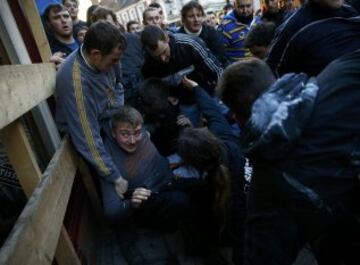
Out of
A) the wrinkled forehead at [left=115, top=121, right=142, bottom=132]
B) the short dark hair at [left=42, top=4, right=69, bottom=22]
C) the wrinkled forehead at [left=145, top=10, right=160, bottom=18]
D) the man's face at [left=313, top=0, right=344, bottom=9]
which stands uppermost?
the short dark hair at [left=42, top=4, right=69, bottom=22]

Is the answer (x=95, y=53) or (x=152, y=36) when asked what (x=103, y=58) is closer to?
(x=95, y=53)

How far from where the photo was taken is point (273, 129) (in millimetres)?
1178

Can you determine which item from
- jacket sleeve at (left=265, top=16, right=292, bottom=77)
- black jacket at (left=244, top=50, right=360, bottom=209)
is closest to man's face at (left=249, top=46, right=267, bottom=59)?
jacket sleeve at (left=265, top=16, right=292, bottom=77)

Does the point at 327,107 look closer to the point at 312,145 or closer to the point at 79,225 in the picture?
the point at 312,145

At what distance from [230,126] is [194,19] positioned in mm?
1555

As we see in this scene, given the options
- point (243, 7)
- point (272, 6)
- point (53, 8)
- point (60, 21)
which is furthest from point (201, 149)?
point (243, 7)

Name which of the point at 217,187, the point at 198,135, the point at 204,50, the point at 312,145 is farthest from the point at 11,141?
the point at 204,50

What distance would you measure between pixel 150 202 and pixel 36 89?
1.05 metres

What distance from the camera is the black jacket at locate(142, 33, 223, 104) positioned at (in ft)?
10.3

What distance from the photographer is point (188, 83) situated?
122 inches

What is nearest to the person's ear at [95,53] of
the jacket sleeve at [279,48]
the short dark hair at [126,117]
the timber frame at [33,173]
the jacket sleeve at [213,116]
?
the timber frame at [33,173]

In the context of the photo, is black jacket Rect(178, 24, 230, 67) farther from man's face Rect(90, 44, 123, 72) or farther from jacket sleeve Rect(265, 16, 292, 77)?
man's face Rect(90, 44, 123, 72)

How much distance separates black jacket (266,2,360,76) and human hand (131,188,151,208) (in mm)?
1272

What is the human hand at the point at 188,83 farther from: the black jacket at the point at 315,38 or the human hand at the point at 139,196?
the human hand at the point at 139,196
